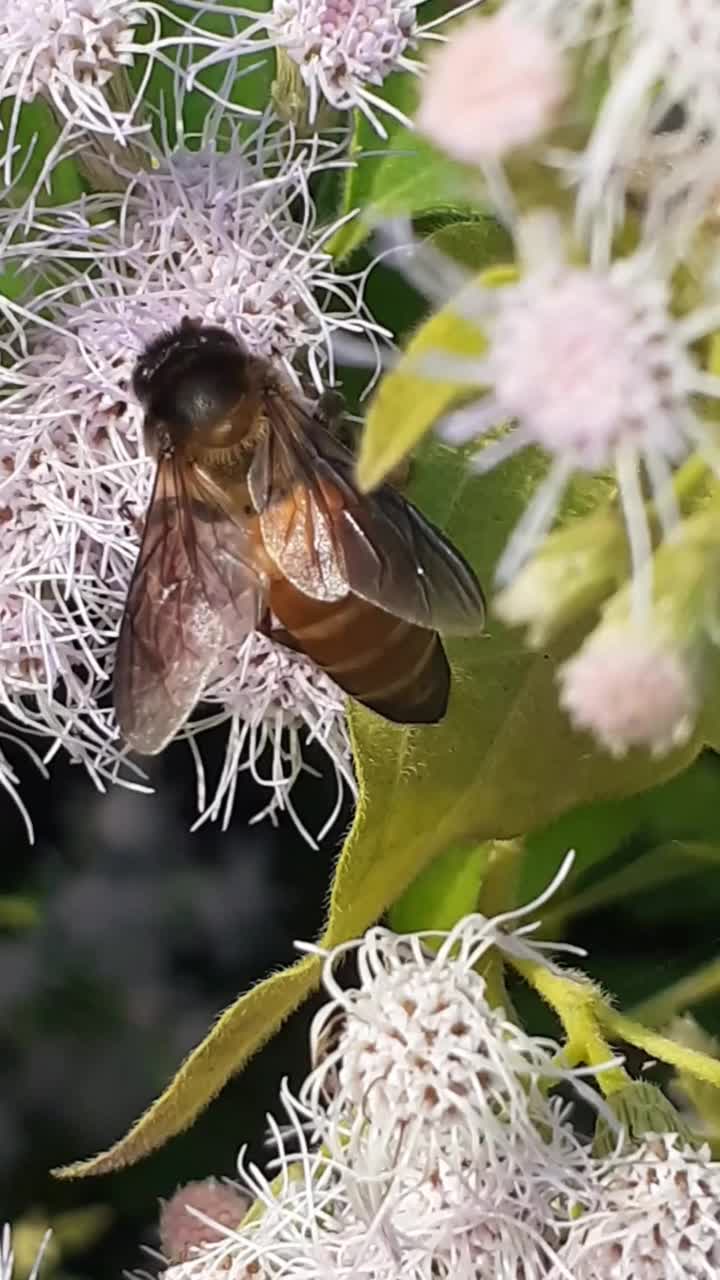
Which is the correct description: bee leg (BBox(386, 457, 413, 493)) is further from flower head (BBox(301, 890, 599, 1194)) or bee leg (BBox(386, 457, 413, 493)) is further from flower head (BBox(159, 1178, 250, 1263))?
flower head (BBox(159, 1178, 250, 1263))

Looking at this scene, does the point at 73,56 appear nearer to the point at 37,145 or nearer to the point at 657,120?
the point at 37,145

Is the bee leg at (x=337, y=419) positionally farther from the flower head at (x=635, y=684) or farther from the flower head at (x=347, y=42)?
the flower head at (x=635, y=684)

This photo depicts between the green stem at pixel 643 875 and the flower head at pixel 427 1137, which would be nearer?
the flower head at pixel 427 1137

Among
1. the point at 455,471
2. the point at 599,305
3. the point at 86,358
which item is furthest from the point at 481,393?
the point at 86,358

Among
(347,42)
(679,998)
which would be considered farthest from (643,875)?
(347,42)

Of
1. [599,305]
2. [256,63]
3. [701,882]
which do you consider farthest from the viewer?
[701,882]

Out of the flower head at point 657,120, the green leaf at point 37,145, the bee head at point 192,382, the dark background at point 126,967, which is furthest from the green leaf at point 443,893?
the flower head at point 657,120

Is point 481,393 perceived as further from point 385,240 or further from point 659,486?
point 385,240
